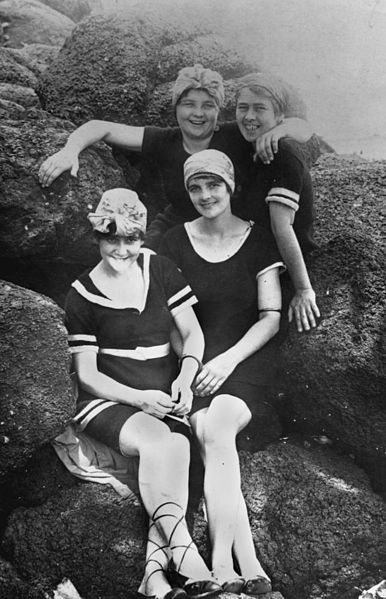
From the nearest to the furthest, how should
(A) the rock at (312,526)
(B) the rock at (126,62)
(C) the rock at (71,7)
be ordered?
(A) the rock at (312,526) < (B) the rock at (126,62) < (C) the rock at (71,7)

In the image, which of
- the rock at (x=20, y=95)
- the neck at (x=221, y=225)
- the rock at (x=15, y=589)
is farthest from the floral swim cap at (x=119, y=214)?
the rock at (x=15, y=589)

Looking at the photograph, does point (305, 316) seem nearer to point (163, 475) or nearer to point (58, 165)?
point (163, 475)

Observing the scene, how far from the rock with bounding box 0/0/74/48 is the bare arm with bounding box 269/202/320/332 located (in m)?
3.29

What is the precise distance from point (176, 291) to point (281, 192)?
659mm

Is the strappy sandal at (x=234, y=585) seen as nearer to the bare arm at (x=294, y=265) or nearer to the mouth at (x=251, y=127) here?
the bare arm at (x=294, y=265)

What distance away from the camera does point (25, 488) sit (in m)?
3.46

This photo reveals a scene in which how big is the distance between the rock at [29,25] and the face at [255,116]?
2.93 meters

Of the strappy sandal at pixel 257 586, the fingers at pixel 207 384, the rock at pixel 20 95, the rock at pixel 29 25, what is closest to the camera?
the strappy sandal at pixel 257 586

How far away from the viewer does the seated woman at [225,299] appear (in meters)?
3.49

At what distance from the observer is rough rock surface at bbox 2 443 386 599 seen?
3.31 metres

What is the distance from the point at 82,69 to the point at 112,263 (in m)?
1.30

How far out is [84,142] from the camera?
3.80 metres

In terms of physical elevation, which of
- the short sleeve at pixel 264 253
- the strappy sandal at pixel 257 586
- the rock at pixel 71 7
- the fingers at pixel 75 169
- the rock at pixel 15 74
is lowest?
the strappy sandal at pixel 257 586

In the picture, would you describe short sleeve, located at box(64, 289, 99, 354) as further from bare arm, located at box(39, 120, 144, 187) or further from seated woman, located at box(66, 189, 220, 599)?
bare arm, located at box(39, 120, 144, 187)
